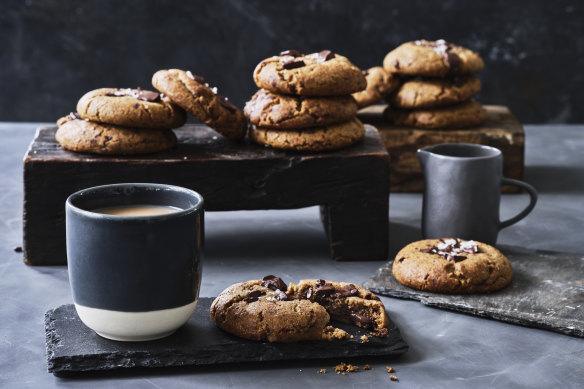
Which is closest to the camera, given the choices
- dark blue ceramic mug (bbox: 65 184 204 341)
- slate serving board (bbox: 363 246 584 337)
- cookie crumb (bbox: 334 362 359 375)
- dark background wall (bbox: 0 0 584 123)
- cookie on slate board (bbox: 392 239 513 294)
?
dark blue ceramic mug (bbox: 65 184 204 341)

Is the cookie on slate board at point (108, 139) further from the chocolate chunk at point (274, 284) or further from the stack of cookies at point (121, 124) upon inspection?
the chocolate chunk at point (274, 284)

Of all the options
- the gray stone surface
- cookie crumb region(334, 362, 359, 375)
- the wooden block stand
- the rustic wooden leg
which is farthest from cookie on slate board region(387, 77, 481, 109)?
cookie crumb region(334, 362, 359, 375)

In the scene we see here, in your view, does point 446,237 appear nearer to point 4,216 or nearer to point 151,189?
point 151,189

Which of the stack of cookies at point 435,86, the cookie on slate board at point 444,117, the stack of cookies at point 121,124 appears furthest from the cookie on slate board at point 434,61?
the stack of cookies at point 121,124

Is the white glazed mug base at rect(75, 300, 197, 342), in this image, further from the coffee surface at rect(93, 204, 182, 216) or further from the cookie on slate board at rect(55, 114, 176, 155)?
the cookie on slate board at rect(55, 114, 176, 155)

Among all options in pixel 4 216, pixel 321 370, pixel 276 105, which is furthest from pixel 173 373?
pixel 4 216

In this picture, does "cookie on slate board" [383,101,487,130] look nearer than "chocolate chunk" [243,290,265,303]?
No
